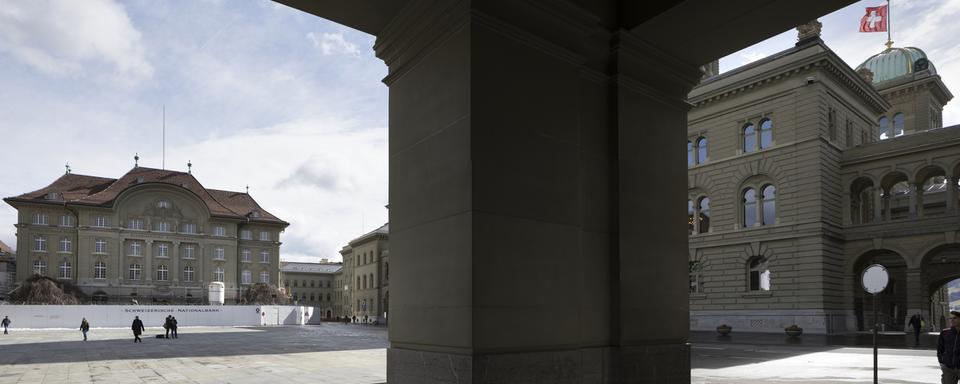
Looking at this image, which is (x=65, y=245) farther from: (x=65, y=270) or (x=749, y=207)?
(x=749, y=207)

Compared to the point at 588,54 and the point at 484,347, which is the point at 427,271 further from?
the point at 588,54

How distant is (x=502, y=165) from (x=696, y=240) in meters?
43.4

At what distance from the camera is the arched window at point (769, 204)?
42.8 m

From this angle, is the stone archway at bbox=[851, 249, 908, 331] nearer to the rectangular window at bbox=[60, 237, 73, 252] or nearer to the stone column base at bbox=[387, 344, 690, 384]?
the stone column base at bbox=[387, 344, 690, 384]

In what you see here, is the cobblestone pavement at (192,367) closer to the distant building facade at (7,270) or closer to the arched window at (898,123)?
the arched window at (898,123)

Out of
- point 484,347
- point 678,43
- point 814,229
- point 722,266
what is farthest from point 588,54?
point 722,266

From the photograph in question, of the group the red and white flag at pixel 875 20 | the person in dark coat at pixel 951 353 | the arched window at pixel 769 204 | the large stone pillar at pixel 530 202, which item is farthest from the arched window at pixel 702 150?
the large stone pillar at pixel 530 202

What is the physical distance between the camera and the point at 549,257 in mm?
6867

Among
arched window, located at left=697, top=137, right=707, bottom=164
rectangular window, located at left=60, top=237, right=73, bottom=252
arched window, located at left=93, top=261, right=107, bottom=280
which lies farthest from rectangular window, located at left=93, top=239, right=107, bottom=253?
arched window, located at left=697, top=137, right=707, bottom=164

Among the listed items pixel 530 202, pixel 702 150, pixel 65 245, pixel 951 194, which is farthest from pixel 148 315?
pixel 530 202

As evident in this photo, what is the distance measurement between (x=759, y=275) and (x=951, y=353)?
3552 cm

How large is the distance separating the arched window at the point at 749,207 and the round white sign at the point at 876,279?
3407 centimetres

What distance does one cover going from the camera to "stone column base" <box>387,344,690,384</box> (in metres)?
6.18

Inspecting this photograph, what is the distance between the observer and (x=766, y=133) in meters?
43.5
